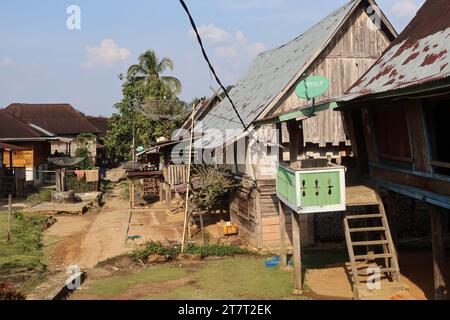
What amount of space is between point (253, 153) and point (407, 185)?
24.2ft

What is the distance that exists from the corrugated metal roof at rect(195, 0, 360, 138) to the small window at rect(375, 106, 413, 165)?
535cm

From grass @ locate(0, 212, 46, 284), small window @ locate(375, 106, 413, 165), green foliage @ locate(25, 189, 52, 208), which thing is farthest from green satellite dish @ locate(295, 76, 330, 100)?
green foliage @ locate(25, 189, 52, 208)

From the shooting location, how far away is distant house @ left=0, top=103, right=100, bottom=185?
3322 cm

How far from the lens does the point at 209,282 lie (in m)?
12.3

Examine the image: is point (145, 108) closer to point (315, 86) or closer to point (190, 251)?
point (190, 251)

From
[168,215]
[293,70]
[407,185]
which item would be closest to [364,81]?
[407,185]

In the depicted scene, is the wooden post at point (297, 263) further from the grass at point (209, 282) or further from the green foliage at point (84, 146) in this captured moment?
the green foliage at point (84, 146)

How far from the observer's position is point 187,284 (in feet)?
39.6

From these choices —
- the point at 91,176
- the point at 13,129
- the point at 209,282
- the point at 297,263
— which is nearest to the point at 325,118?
the point at 297,263

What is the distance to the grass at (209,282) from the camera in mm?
11070

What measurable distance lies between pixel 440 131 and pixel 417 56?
2.48 m

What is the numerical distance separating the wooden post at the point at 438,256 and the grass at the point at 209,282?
3.34 metres

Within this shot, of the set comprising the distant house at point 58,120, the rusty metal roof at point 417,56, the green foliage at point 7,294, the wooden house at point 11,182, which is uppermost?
the distant house at point 58,120

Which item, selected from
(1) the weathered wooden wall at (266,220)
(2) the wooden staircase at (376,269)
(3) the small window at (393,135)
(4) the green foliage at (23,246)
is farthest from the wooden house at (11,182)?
(3) the small window at (393,135)
